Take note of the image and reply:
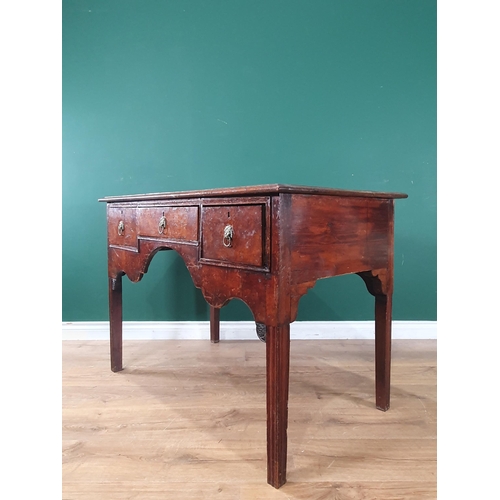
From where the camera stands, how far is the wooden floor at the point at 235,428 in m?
1.09

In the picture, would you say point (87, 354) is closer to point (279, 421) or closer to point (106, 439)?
point (106, 439)

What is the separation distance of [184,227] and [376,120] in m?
1.53

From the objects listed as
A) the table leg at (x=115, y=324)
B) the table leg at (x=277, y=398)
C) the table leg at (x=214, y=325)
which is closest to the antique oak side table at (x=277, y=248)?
the table leg at (x=277, y=398)

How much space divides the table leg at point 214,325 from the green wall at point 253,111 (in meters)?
0.14

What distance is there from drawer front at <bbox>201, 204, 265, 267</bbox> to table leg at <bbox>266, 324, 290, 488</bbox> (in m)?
0.23

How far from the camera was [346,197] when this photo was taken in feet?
4.29

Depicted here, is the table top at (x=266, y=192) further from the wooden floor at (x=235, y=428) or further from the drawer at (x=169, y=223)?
the wooden floor at (x=235, y=428)

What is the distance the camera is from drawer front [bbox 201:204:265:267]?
1.12 metres

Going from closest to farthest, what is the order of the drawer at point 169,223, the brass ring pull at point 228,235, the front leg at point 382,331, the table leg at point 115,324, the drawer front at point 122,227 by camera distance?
the brass ring pull at point 228,235 < the drawer at point 169,223 < the front leg at point 382,331 < the drawer front at point 122,227 < the table leg at point 115,324

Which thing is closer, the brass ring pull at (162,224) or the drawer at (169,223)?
the drawer at (169,223)

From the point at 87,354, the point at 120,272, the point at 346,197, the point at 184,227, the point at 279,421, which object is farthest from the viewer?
the point at 87,354

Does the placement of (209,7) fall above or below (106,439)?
above

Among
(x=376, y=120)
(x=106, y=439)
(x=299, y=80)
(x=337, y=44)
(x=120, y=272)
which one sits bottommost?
(x=106, y=439)

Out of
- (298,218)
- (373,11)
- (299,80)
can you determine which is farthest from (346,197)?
(373,11)
